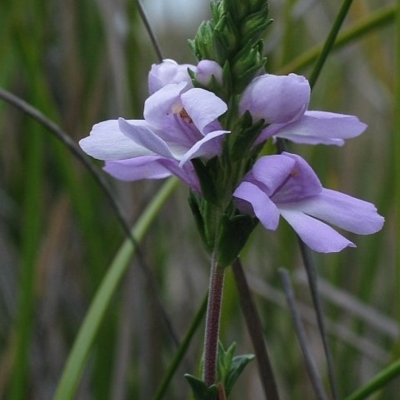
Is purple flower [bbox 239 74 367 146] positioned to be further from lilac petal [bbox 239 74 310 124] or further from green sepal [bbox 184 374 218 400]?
green sepal [bbox 184 374 218 400]

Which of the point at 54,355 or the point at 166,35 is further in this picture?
the point at 166,35

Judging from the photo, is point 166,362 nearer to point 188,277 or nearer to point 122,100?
point 188,277

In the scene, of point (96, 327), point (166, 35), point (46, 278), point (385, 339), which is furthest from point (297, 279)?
point (96, 327)

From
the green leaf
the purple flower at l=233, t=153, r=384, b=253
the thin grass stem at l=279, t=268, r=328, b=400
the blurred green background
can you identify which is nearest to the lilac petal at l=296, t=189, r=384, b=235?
the purple flower at l=233, t=153, r=384, b=253

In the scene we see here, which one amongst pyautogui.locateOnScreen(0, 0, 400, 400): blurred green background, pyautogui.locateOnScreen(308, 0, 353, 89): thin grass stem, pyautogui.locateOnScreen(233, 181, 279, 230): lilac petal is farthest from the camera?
pyautogui.locateOnScreen(0, 0, 400, 400): blurred green background

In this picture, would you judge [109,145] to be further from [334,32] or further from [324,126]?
[334,32]

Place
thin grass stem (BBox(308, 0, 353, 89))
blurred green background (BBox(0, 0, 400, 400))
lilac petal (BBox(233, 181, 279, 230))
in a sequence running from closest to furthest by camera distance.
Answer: lilac petal (BBox(233, 181, 279, 230)) → thin grass stem (BBox(308, 0, 353, 89)) → blurred green background (BBox(0, 0, 400, 400))
